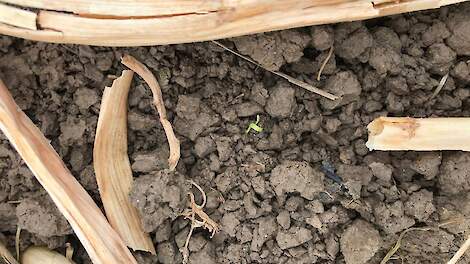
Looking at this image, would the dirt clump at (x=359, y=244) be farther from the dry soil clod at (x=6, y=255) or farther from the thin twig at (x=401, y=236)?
the dry soil clod at (x=6, y=255)

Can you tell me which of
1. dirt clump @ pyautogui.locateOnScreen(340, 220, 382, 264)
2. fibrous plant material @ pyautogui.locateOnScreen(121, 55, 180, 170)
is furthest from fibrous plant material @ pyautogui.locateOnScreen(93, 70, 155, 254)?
dirt clump @ pyautogui.locateOnScreen(340, 220, 382, 264)

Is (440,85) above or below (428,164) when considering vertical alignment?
above

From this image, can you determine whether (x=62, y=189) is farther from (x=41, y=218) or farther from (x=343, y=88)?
(x=343, y=88)

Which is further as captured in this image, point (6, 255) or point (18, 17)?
point (6, 255)

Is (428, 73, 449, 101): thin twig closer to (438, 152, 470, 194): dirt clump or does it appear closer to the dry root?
(438, 152, 470, 194): dirt clump

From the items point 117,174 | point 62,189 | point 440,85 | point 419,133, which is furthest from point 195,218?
point 440,85

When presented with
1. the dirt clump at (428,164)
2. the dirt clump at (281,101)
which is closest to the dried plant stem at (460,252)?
the dirt clump at (428,164)

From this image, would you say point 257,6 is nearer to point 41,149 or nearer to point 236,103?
point 236,103
